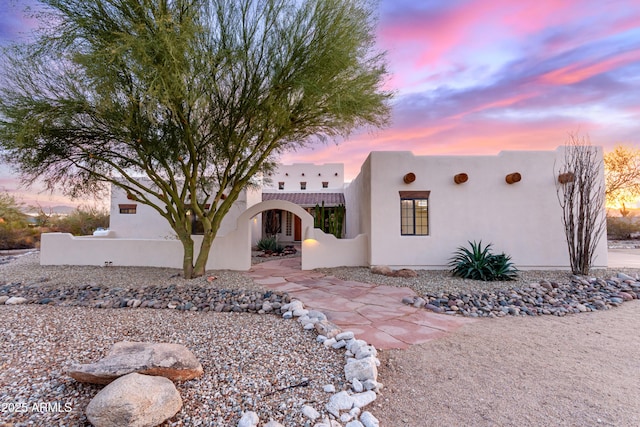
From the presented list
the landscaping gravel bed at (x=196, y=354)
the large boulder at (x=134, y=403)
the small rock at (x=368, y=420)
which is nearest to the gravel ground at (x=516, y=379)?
the small rock at (x=368, y=420)

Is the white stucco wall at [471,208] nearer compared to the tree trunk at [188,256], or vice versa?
the tree trunk at [188,256]

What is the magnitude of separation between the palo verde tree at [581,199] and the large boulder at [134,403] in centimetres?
1073

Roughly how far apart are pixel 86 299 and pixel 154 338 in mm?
3246

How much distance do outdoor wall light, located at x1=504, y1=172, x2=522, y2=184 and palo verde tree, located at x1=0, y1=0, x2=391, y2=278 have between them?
190 inches

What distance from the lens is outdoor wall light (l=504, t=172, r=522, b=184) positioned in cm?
919

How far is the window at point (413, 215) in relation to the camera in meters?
9.70

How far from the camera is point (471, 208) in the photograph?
9.58 metres

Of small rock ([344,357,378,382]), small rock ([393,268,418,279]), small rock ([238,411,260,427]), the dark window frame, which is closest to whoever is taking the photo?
small rock ([238,411,260,427])

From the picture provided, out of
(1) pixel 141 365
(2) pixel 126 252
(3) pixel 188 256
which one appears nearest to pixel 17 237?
(2) pixel 126 252

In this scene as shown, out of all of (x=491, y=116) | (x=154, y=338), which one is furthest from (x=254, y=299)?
(x=491, y=116)

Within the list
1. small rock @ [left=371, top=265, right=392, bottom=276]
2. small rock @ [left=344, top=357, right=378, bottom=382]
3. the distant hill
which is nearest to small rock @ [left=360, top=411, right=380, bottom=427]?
small rock @ [left=344, top=357, right=378, bottom=382]

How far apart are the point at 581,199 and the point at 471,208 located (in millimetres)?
2899

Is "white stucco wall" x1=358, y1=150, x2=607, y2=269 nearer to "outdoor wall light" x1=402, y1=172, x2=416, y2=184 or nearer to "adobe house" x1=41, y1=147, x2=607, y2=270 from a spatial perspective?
"adobe house" x1=41, y1=147, x2=607, y2=270

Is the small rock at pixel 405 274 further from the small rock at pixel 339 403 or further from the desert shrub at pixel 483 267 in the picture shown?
the small rock at pixel 339 403
